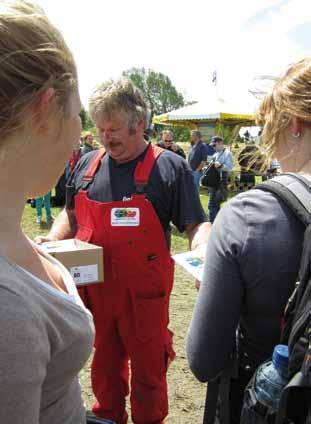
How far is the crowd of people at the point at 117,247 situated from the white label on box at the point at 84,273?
0.15 m

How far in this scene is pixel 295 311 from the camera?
107 centimetres

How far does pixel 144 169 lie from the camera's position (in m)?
2.14

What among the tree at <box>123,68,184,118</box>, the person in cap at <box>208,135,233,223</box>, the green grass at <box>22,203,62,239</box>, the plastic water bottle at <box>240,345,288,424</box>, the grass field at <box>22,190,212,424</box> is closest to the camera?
the plastic water bottle at <box>240,345,288,424</box>

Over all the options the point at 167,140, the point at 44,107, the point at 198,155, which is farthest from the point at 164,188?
the point at 198,155

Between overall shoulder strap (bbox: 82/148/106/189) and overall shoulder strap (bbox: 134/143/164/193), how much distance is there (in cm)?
27

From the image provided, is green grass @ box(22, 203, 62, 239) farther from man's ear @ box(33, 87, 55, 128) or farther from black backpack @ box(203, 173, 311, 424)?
man's ear @ box(33, 87, 55, 128)

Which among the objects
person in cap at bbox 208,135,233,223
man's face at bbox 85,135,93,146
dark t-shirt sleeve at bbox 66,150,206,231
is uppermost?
dark t-shirt sleeve at bbox 66,150,206,231

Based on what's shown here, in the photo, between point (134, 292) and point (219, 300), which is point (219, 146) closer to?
point (134, 292)

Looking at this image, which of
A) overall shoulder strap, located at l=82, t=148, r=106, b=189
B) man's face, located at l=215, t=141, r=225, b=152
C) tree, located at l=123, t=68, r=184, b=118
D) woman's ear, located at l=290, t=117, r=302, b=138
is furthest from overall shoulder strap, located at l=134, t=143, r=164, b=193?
tree, located at l=123, t=68, r=184, b=118

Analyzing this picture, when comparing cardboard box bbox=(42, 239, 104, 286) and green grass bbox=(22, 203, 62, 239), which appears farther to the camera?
green grass bbox=(22, 203, 62, 239)

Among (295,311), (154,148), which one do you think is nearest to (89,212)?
(154,148)

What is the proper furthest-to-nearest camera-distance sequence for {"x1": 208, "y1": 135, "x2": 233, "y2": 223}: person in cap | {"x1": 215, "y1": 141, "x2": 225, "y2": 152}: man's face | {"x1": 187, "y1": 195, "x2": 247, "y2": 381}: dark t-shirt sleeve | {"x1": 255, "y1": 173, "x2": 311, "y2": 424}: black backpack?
{"x1": 215, "y1": 141, "x2": 225, "y2": 152}: man's face
{"x1": 208, "y1": 135, "x2": 233, "y2": 223}: person in cap
{"x1": 187, "y1": 195, "x2": 247, "y2": 381}: dark t-shirt sleeve
{"x1": 255, "y1": 173, "x2": 311, "y2": 424}: black backpack

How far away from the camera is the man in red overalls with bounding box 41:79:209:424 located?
2.08 metres

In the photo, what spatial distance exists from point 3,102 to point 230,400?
3.83 feet
